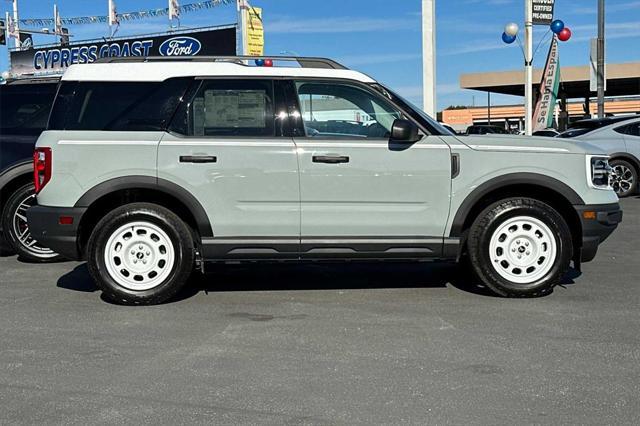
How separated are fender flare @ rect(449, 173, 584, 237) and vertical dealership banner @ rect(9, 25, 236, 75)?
20.5m

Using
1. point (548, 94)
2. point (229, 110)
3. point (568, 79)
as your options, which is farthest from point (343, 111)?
point (568, 79)

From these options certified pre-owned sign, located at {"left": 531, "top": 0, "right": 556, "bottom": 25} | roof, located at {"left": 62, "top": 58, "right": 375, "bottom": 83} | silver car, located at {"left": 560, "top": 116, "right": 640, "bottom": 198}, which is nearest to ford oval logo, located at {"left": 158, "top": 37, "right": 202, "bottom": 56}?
certified pre-owned sign, located at {"left": 531, "top": 0, "right": 556, "bottom": 25}

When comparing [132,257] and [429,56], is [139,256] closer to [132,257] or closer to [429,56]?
[132,257]

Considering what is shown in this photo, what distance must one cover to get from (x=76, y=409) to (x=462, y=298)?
138 inches

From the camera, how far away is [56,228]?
5609 mm

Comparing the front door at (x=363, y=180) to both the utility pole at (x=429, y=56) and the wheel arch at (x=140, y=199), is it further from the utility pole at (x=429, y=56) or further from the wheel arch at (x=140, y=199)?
the utility pole at (x=429, y=56)

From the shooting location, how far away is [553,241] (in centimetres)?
580

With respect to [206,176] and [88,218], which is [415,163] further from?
[88,218]

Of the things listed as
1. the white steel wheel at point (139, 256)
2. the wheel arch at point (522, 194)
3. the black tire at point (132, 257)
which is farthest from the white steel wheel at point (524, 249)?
the white steel wheel at point (139, 256)

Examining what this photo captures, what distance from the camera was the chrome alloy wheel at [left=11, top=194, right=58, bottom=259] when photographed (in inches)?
298

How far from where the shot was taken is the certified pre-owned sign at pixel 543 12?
2305cm

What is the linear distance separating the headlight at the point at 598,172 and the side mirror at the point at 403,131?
63.5 inches

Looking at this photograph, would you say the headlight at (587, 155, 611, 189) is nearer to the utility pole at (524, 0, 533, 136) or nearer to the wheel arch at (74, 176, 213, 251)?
the wheel arch at (74, 176, 213, 251)

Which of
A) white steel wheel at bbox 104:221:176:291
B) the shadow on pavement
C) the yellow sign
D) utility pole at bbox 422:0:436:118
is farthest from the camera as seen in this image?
the yellow sign
